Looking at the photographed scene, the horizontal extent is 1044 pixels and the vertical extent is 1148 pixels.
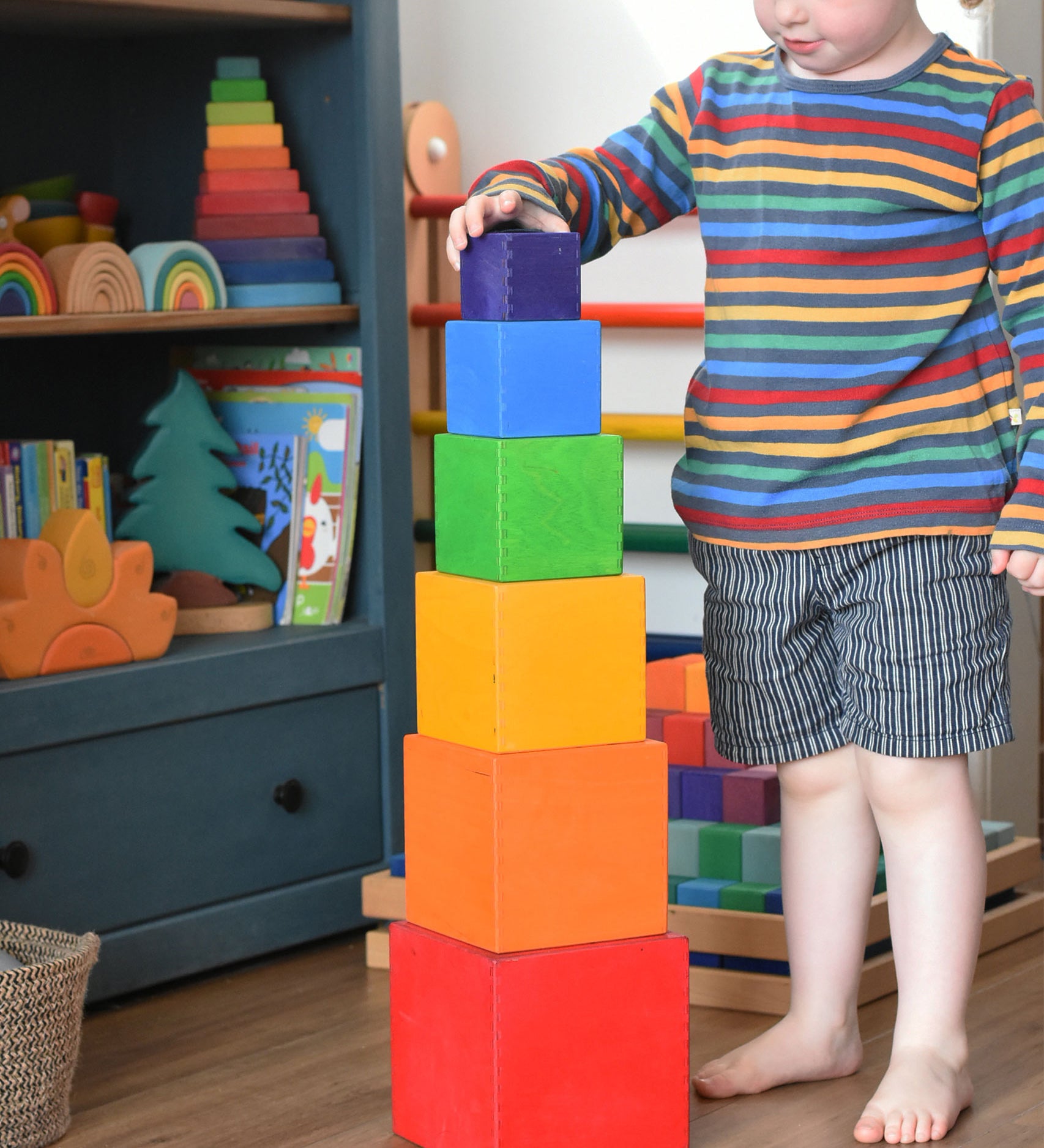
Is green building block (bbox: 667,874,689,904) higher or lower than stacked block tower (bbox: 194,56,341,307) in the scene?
lower

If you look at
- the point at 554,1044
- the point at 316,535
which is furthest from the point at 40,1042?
the point at 316,535

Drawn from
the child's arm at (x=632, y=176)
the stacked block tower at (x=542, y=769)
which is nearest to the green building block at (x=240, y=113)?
the child's arm at (x=632, y=176)

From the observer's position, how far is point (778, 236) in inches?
51.1

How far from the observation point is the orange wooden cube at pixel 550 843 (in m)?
1.21

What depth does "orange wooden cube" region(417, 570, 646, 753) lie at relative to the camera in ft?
3.94

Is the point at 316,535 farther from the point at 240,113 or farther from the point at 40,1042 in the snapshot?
the point at 40,1042

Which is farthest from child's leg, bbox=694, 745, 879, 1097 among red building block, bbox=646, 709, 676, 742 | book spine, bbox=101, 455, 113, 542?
book spine, bbox=101, 455, 113, 542

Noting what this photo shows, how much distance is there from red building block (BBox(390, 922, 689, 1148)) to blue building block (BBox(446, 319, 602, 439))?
14.9 inches

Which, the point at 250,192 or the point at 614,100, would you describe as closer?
the point at 250,192

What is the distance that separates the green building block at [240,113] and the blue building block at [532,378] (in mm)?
739

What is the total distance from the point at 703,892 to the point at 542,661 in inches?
20.3

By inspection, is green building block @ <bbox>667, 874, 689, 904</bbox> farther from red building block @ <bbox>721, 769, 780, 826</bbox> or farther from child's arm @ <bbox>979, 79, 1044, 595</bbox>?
child's arm @ <bbox>979, 79, 1044, 595</bbox>

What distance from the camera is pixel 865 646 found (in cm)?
134

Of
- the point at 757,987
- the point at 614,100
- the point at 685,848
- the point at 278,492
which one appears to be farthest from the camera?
the point at 614,100
